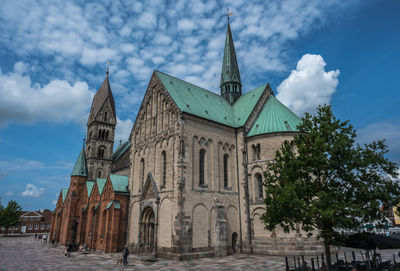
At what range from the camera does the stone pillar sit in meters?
26.1

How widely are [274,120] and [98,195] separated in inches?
1012

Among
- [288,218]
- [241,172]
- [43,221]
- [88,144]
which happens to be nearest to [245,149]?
[241,172]

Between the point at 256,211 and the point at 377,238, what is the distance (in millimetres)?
14372

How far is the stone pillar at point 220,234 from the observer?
2611 centimetres

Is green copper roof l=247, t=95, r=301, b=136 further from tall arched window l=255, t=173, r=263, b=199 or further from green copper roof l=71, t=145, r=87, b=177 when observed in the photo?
green copper roof l=71, t=145, r=87, b=177

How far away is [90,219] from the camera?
39.3 metres

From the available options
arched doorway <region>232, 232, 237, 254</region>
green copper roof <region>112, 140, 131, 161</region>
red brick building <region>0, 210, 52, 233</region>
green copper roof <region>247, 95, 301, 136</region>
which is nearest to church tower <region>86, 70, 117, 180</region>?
green copper roof <region>112, 140, 131, 161</region>

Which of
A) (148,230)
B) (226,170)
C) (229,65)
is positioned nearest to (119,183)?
(148,230)

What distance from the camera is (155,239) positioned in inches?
1069

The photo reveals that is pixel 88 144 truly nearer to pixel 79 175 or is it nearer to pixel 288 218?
pixel 79 175

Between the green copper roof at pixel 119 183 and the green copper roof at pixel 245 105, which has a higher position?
the green copper roof at pixel 245 105

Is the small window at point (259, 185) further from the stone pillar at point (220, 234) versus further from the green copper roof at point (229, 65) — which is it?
the green copper roof at point (229, 65)

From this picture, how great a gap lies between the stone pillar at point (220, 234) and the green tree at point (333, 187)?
1071 cm

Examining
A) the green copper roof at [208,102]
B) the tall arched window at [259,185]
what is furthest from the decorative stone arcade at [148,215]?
the tall arched window at [259,185]
